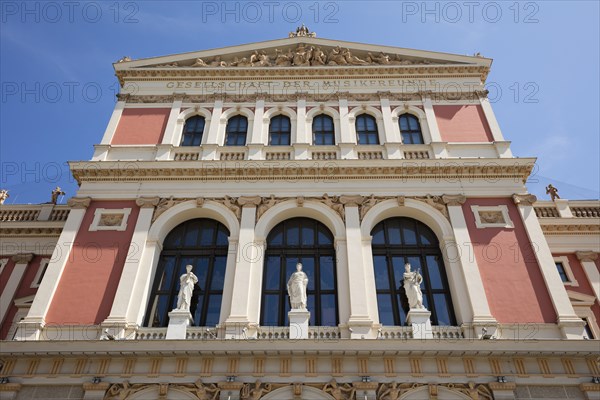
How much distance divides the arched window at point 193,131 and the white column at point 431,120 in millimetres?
9044

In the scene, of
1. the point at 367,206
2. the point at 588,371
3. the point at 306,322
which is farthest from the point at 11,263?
the point at 588,371

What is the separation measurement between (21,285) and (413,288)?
46.5ft

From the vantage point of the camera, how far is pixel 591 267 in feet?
59.0

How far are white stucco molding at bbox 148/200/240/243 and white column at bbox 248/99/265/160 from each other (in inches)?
105

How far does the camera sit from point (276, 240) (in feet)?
55.4

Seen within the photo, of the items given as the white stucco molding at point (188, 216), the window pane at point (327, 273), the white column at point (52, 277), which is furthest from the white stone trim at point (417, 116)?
the white column at point (52, 277)

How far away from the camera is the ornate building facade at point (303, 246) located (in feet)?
41.7

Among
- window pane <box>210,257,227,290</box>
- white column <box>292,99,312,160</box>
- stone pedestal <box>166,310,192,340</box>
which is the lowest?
stone pedestal <box>166,310,192,340</box>

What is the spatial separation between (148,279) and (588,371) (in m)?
12.4

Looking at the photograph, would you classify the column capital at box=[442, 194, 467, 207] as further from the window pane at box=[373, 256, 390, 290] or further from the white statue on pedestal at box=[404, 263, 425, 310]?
the white statue on pedestal at box=[404, 263, 425, 310]

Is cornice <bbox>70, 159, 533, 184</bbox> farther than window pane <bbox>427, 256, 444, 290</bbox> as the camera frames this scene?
Yes

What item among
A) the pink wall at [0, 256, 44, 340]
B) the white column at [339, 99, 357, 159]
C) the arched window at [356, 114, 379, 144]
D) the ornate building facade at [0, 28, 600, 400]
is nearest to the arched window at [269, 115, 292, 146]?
the ornate building facade at [0, 28, 600, 400]

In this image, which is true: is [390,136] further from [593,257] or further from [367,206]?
[593,257]

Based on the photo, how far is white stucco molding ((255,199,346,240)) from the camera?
16297 millimetres
